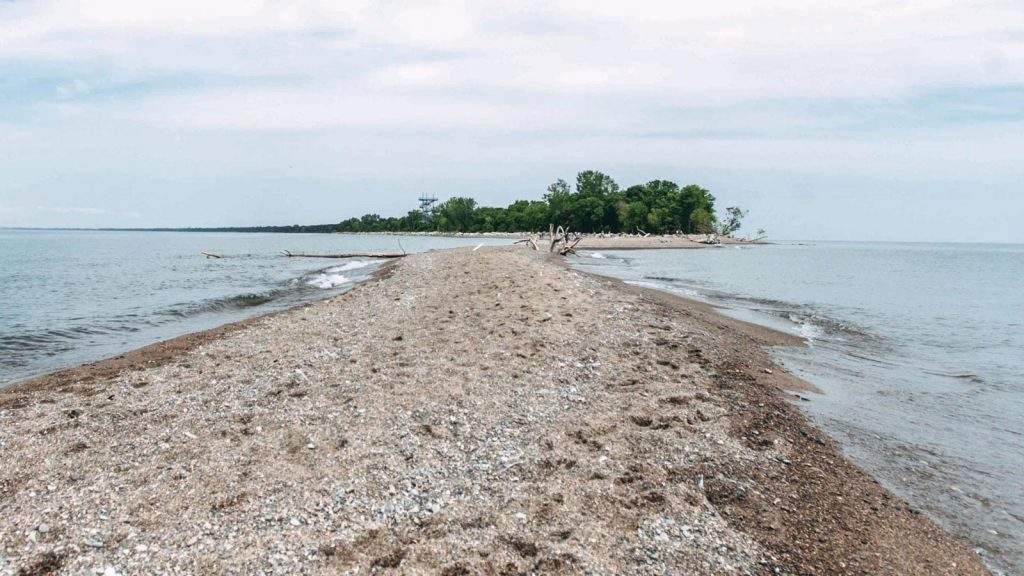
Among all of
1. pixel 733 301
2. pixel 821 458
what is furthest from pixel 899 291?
pixel 821 458

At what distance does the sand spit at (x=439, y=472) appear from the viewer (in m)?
5.06

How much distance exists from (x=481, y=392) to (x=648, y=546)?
14.5 ft

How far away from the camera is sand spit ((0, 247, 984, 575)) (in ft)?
16.6

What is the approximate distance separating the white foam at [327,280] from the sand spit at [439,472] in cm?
2141

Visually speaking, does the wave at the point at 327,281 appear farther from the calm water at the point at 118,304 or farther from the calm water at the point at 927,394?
the calm water at the point at 927,394

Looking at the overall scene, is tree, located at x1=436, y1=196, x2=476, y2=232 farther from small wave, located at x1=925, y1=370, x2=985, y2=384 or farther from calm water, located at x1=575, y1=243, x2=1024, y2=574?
small wave, located at x1=925, y1=370, x2=985, y2=384

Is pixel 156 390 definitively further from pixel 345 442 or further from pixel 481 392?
pixel 481 392

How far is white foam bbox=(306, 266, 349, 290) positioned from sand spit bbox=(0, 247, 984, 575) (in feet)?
70.2

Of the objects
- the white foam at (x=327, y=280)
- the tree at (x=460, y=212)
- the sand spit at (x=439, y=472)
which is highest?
the tree at (x=460, y=212)

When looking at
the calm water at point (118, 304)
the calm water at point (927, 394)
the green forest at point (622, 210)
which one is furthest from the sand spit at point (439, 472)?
the green forest at point (622, 210)

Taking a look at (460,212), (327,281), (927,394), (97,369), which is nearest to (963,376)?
(927,394)

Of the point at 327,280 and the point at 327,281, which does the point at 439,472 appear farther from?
the point at 327,280

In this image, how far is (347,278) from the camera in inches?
1457

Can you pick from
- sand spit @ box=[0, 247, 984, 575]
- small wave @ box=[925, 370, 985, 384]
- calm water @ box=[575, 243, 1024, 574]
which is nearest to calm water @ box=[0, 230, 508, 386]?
sand spit @ box=[0, 247, 984, 575]
